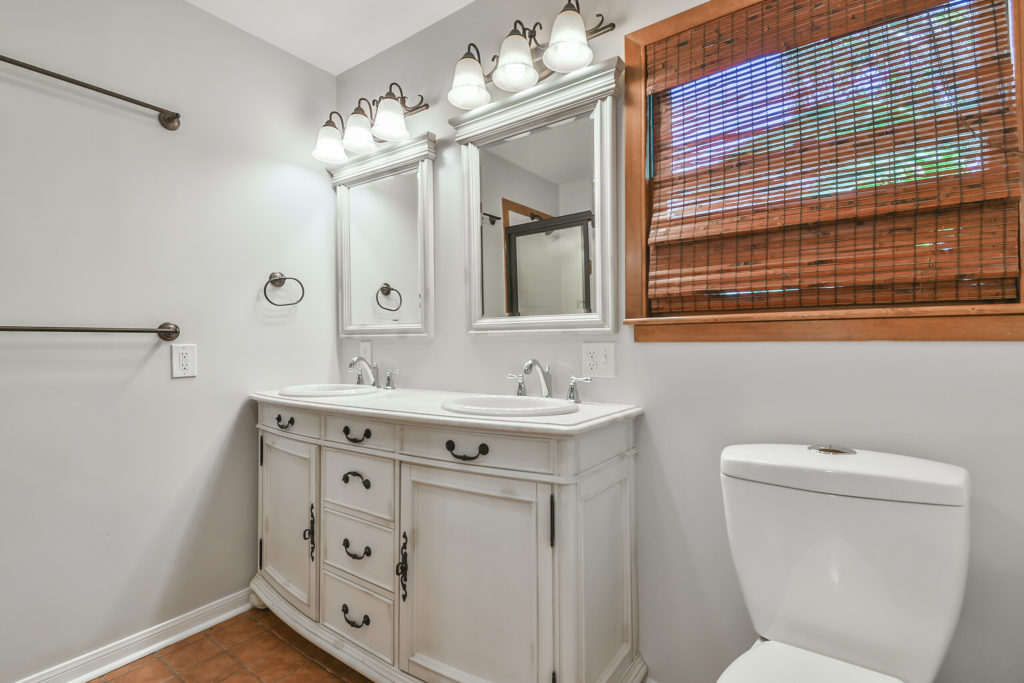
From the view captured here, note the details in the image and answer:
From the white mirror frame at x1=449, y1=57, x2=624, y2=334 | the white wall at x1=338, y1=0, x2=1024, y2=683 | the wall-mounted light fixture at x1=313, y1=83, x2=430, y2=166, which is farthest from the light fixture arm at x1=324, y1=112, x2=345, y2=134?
the white mirror frame at x1=449, y1=57, x2=624, y2=334

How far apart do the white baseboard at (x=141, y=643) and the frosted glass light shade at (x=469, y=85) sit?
6.94 ft

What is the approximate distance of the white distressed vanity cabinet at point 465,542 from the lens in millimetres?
1232

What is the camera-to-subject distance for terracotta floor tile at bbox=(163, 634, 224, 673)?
1683 mm

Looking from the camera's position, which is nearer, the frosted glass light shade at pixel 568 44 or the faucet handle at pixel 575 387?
the frosted glass light shade at pixel 568 44

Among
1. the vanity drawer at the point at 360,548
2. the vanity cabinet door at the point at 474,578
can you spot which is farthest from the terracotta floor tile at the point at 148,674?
the vanity cabinet door at the point at 474,578

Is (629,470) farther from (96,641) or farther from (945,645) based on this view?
(96,641)

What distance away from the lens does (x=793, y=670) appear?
0.97 metres

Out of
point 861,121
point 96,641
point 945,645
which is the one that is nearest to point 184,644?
point 96,641

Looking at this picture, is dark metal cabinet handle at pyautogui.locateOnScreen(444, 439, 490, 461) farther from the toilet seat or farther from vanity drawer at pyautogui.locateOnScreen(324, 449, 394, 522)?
the toilet seat

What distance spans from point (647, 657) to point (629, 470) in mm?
579

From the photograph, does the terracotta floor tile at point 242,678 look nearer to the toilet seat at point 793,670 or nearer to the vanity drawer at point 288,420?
the vanity drawer at point 288,420

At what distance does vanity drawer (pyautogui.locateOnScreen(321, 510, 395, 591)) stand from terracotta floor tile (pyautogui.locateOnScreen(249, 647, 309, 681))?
1.15ft

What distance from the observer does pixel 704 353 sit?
1444mm

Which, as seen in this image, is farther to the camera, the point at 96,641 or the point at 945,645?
the point at 96,641
